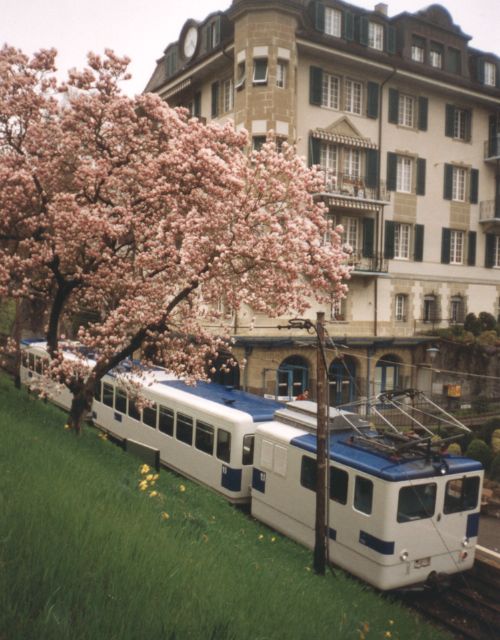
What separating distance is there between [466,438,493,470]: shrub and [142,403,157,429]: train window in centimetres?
1156

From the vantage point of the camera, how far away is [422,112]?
35344mm

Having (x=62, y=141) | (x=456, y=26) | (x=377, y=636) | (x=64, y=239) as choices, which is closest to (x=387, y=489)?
(x=377, y=636)

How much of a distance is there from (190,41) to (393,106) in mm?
12661

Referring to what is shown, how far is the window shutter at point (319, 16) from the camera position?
30844mm

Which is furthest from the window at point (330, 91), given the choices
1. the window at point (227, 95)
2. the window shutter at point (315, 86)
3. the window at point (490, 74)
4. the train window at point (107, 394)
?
the train window at point (107, 394)

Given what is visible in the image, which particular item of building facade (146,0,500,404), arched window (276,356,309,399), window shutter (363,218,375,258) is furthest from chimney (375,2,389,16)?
arched window (276,356,309,399)

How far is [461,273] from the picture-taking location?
1469 inches

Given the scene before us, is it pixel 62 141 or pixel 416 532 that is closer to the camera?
pixel 416 532

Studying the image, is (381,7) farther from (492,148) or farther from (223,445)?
(223,445)

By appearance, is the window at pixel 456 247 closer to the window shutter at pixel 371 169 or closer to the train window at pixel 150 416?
the window shutter at pixel 371 169

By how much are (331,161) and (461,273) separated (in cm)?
1196

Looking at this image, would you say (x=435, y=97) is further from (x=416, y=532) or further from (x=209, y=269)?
(x=416, y=532)

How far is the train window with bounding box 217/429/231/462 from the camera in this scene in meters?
16.3

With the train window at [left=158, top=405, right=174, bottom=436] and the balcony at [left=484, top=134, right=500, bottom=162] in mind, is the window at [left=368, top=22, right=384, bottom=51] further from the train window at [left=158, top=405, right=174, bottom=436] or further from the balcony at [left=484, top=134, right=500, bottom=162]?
the train window at [left=158, top=405, right=174, bottom=436]
